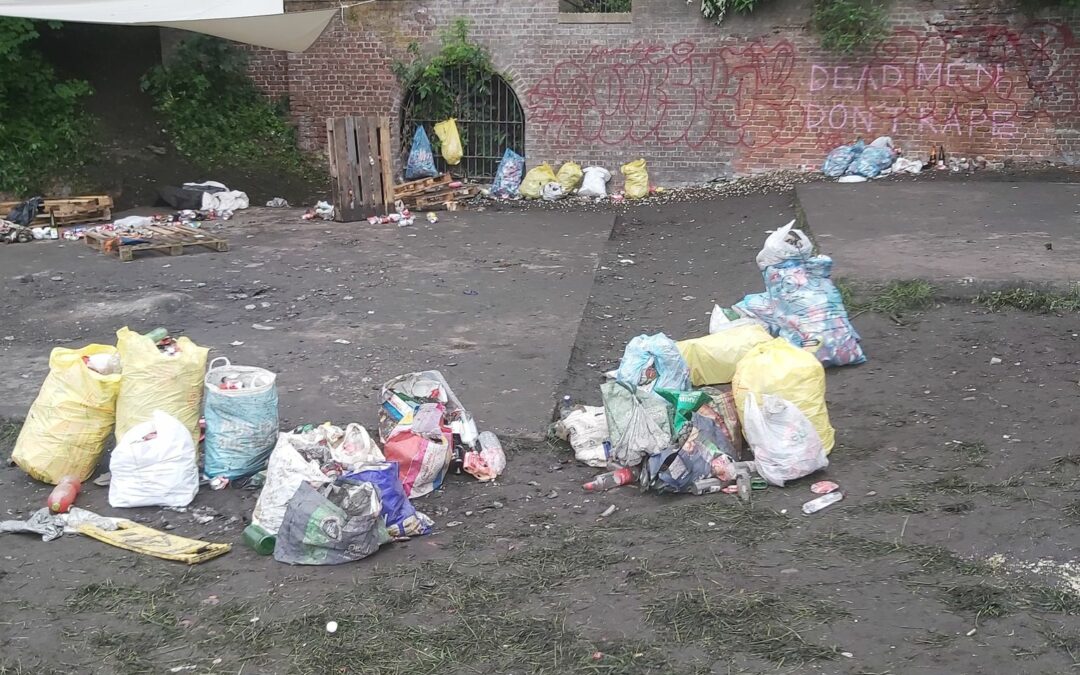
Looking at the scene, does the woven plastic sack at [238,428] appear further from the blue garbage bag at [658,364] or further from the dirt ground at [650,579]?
the blue garbage bag at [658,364]

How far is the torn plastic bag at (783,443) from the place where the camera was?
4.52 meters

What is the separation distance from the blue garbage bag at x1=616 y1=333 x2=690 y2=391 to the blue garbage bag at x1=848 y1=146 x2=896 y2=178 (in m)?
8.07

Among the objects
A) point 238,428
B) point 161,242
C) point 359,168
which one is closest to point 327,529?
point 238,428

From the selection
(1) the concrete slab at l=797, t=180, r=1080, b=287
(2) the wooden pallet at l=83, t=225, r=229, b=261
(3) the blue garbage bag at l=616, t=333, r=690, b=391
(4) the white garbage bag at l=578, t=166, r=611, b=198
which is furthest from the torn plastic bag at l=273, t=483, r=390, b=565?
(4) the white garbage bag at l=578, t=166, r=611, b=198

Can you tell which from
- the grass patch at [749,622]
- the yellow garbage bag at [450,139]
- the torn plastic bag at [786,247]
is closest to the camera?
the grass patch at [749,622]

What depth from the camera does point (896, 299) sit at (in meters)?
6.91

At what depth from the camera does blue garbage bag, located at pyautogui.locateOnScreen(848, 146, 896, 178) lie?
12328 millimetres

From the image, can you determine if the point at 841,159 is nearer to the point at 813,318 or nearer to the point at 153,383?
the point at 813,318

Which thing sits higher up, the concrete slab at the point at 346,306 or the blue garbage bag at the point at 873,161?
the blue garbage bag at the point at 873,161

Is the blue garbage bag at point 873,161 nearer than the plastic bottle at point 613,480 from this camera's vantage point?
No

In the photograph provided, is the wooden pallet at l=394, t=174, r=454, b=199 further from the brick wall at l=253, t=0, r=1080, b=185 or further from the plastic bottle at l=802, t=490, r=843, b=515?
the plastic bottle at l=802, t=490, r=843, b=515

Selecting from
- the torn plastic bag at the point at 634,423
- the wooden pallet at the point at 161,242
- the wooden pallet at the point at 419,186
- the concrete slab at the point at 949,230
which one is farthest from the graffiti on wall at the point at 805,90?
the torn plastic bag at the point at 634,423

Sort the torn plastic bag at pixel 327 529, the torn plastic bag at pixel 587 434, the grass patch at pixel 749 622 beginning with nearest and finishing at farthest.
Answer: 1. the grass patch at pixel 749 622
2. the torn plastic bag at pixel 327 529
3. the torn plastic bag at pixel 587 434

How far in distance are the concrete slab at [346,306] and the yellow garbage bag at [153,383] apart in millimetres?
735
